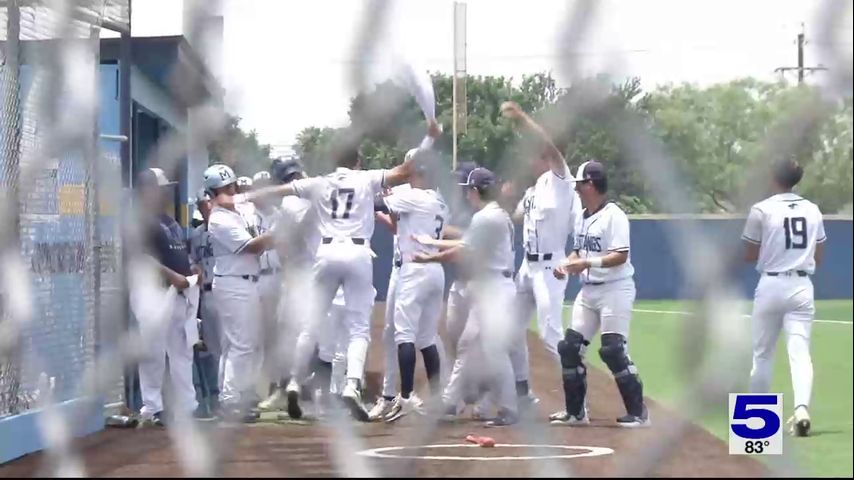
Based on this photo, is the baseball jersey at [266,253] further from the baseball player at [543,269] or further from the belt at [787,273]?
the belt at [787,273]

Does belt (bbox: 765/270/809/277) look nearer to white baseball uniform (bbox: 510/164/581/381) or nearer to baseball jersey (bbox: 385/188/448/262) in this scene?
baseball jersey (bbox: 385/188/448/262)

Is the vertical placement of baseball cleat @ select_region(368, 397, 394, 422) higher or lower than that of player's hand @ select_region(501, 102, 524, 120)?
lower

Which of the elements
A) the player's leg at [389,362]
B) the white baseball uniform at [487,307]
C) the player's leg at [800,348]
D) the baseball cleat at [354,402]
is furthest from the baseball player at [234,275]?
the player's leg at [800,348]

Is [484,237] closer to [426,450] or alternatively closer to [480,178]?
[480,178]

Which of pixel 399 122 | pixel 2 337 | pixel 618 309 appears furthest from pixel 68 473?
pixel 618 309

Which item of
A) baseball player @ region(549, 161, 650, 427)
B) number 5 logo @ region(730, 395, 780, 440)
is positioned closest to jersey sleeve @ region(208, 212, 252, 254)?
baseball player @ region(549, 161, 650, 427)

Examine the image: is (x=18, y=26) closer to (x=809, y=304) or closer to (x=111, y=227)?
(x=111, y=227)
